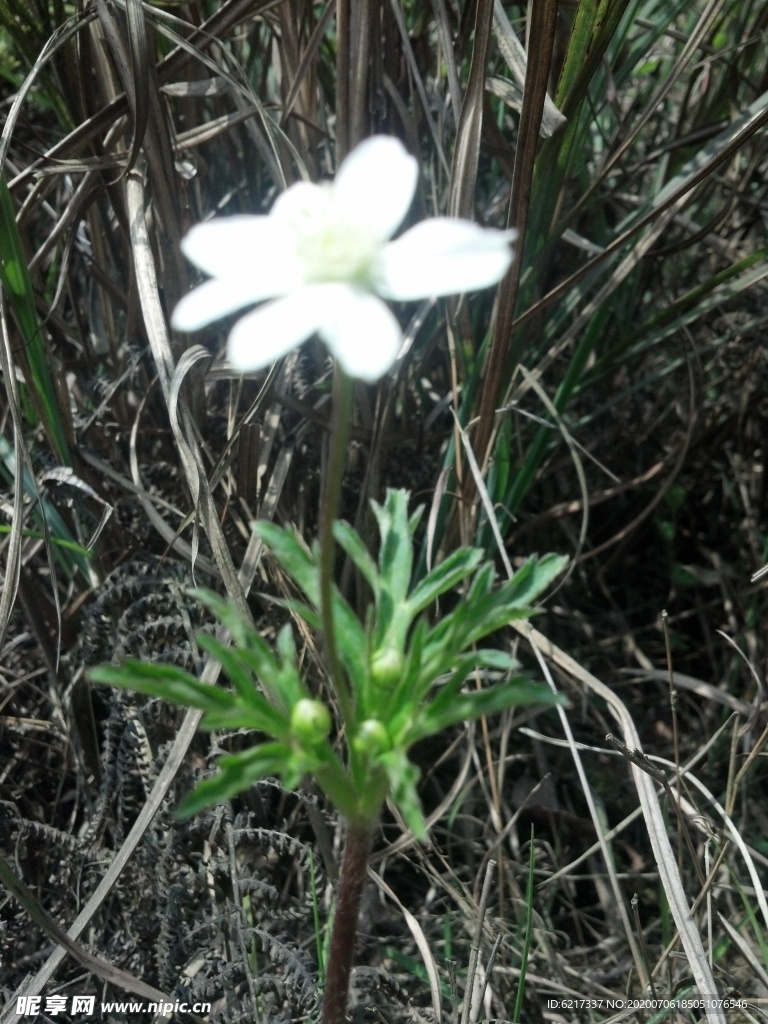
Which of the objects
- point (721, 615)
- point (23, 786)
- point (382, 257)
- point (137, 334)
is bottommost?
point (23, 786)

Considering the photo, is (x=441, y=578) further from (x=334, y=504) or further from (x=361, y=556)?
(x=334, y=504)

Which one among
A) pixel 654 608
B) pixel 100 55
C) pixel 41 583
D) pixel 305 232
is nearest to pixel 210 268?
pixel 305 232

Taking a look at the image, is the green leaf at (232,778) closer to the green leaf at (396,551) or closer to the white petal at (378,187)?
the green leaf at (396,551)

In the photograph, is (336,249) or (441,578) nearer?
(336,249)

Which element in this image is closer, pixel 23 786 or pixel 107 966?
pixel 107 966

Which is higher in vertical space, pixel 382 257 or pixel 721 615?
pixel 721 615

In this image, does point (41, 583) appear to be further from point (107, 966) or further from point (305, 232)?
point (305, 232)

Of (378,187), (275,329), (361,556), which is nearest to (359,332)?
(275,329)
